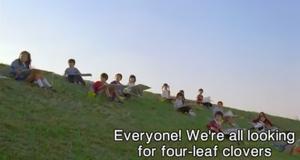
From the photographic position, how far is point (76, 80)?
24469 mm

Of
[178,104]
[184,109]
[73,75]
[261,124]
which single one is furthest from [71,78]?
[261,124]

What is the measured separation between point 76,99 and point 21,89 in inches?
88.4

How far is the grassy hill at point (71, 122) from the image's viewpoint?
13.2m

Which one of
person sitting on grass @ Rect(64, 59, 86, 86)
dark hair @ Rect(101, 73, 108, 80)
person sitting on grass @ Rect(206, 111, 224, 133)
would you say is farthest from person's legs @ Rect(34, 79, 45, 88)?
person sitting on grass @ Rect(206, 111, 224, 133)

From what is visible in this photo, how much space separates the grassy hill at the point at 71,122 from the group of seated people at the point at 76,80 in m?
0.46

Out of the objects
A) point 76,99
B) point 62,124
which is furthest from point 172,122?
point 62,124

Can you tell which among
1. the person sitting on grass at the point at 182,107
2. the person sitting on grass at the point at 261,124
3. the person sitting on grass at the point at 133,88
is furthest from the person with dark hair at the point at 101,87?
the person sitting on grass at the point at 261,124

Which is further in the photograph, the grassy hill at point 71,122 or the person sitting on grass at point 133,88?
the person sitting on grass at point 133,88

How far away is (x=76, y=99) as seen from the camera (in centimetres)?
2084

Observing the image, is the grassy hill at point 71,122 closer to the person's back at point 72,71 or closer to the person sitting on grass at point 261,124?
the person's back at point 72,71

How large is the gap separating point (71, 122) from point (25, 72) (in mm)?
5312

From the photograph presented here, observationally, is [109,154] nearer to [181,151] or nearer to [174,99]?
[181,151]

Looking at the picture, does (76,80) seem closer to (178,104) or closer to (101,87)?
(101,87)

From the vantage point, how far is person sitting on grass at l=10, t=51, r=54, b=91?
20812mm
